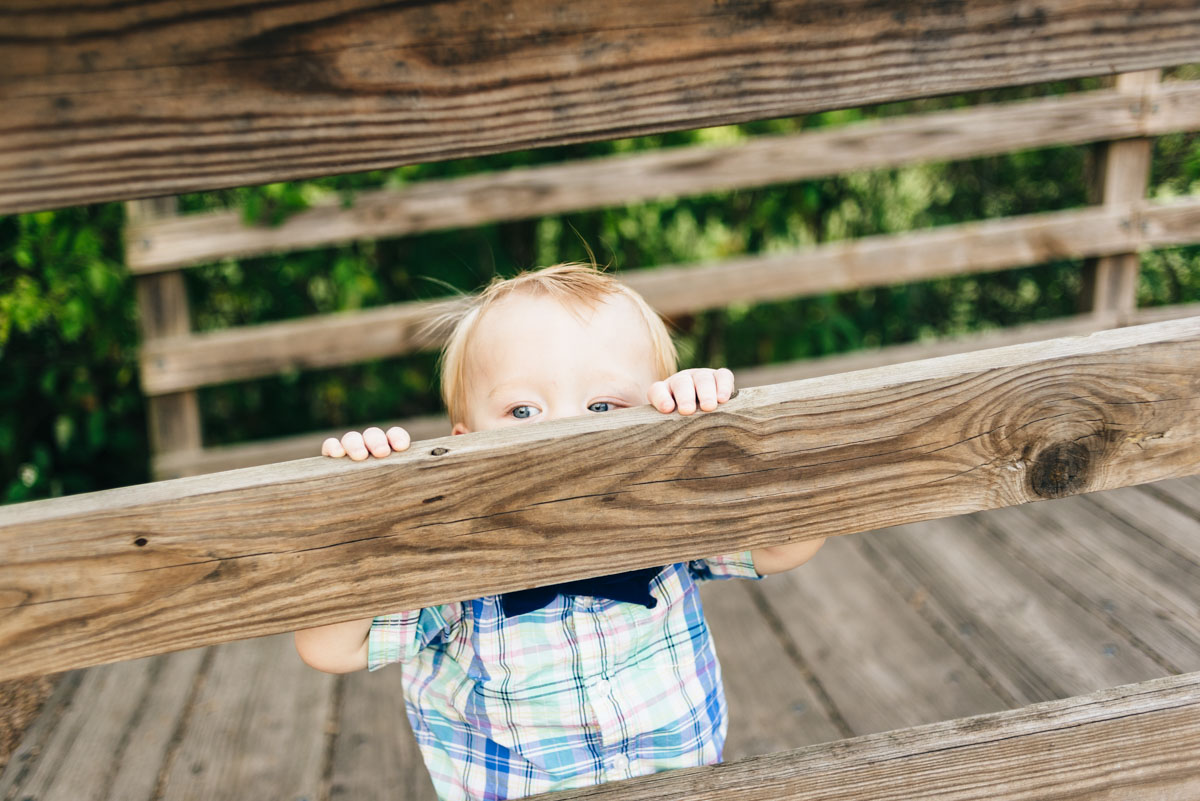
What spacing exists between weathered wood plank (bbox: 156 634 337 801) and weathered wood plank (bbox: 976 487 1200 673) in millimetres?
1698

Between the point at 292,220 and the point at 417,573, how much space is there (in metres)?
2.19

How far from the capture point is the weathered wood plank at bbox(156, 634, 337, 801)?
5.83 ft

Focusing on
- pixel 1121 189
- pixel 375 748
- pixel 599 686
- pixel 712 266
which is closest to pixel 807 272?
pixel 712 266

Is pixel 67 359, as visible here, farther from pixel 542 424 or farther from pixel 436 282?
pixel 542 424

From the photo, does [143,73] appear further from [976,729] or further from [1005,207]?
[1005,207]

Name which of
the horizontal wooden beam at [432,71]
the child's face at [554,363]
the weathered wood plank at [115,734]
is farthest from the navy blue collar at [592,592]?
the weathered wood plank at [115,734]

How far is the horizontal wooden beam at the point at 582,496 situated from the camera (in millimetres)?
850

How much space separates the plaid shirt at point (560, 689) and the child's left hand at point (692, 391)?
0.32 m

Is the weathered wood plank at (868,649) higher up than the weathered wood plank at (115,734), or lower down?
lower down

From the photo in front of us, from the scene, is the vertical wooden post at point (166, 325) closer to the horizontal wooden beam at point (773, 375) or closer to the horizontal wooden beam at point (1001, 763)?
the horizontal wooden beam at point (773, 375)

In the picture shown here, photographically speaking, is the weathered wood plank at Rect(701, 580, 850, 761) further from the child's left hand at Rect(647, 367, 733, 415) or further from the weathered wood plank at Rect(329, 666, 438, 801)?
the child's left hand at Rect(647, 367, 733, 415)

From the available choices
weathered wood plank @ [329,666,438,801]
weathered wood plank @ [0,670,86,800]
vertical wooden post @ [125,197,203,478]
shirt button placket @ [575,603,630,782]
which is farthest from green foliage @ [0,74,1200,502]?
shirt button placket @ [575,603,630,782]

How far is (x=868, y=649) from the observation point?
2068 millimetres

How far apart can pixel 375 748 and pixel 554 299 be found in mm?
1071
